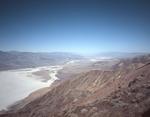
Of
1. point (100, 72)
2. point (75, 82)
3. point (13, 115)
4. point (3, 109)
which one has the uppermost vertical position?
point (100, 72)

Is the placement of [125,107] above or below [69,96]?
above

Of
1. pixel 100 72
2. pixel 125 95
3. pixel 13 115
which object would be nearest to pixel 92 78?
pixel 100 72

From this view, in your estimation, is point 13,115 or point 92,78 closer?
point 13,115

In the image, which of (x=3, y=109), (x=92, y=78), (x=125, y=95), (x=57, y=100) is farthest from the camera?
(x=3, y=109)

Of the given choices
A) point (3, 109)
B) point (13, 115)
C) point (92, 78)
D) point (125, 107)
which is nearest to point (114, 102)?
point (125, 107)

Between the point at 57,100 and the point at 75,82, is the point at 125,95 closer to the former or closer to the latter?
the point at 57,100

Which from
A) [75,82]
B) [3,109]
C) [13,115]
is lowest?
[3,109]

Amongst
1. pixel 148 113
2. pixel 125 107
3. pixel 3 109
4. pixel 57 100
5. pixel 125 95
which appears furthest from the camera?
pixel 3 109

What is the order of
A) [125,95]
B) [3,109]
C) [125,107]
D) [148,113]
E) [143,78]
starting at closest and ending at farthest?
[148,113] → [125,107] → [125,95] → [143,78] → [3,109]

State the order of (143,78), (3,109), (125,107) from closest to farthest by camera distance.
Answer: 1. (125,107)
2. (143,78)
3. (3,109)

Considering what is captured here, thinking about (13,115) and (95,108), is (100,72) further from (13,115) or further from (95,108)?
(95,108)
